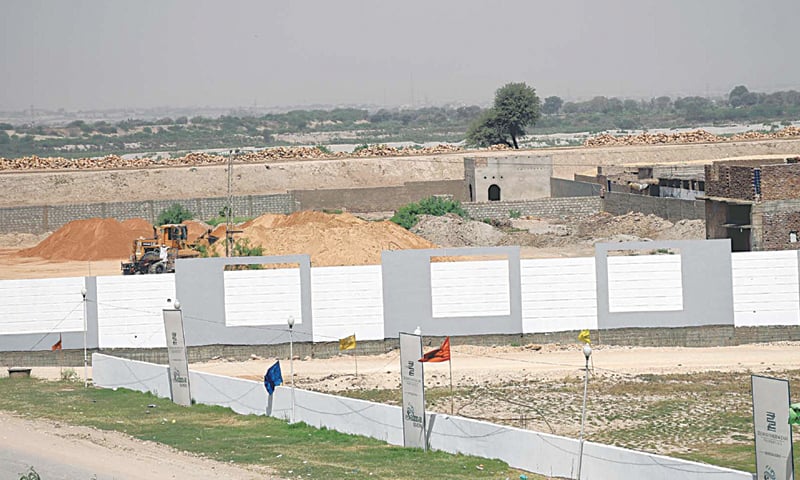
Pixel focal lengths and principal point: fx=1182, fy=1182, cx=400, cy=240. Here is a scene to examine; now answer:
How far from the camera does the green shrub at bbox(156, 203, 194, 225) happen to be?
6269 centimetres

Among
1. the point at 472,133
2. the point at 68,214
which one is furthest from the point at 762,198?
the point at 472,133

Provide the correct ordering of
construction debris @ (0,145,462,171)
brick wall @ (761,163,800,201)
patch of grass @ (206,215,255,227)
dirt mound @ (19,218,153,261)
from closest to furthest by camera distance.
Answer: brick wall @ (761,163,800,201) < dirt mound @ (19,218,153,261) < patch of grass @ (206,215,255,227) < construction debris @ (0,145,462,171)

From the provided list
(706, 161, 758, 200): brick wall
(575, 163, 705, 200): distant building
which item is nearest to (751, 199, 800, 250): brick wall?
(706, 161, 758, 200): brick wall

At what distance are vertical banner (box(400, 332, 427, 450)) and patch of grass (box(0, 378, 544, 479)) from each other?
27 centimetres

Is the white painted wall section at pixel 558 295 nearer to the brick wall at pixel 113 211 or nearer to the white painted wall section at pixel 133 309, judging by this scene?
the white painted wall section at pixel 133 309

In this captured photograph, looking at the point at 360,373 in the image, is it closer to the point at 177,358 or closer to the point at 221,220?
the point at 177,358

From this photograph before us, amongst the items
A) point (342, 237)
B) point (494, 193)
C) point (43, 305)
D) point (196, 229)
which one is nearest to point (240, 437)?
point (43, 305)

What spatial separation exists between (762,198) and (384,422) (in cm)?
1863

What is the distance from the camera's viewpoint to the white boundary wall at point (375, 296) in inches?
1265

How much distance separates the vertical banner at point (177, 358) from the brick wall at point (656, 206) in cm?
2742

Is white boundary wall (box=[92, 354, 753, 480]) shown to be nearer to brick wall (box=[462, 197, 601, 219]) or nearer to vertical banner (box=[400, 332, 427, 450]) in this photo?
vertical banner (box=[400, 332, 427, 450])

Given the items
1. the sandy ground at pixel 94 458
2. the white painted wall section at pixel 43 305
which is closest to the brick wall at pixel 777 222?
the white painted wall section at pixel 43 305

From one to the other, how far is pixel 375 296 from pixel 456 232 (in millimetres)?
19841

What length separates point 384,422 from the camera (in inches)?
861
